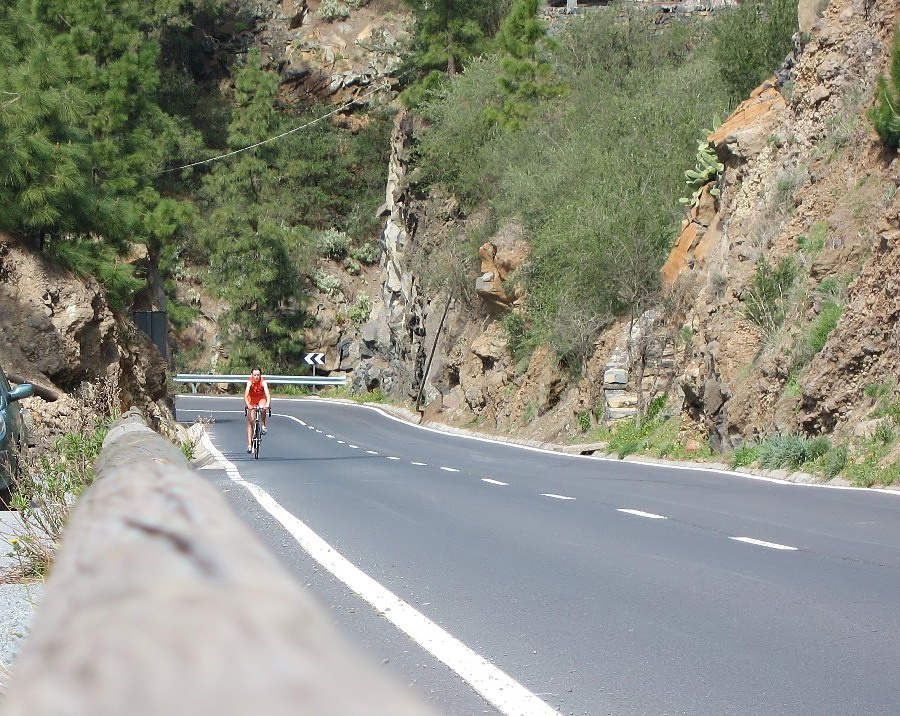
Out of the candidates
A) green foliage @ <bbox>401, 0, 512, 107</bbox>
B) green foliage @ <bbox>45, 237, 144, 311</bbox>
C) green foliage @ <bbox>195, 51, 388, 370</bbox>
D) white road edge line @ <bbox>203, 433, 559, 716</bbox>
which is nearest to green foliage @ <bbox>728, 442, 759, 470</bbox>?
white road edge line @ <bbox>203, 433, 559, 716</bbox>

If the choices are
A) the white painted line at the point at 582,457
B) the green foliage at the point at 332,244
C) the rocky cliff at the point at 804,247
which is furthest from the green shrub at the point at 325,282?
the rocky cliff at the point at 804,247

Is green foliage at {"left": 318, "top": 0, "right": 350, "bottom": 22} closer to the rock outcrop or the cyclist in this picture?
the cyclist

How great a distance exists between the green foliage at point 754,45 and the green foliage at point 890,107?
14033 mm

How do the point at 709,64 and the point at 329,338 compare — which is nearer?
the point at 709,64

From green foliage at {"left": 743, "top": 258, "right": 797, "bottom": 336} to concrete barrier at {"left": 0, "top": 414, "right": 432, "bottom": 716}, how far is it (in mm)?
24061

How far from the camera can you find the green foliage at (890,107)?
72.3 ft

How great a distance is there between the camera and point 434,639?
275 inches

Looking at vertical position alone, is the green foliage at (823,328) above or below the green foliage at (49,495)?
above

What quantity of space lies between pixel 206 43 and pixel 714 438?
66.8 m

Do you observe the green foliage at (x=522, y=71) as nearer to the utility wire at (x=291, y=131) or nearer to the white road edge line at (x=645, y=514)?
the utility wire at (x=291, y=131)

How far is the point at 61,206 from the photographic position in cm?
2156

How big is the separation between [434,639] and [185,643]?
6147 mm

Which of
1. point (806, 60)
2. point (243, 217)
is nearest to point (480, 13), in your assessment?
point (243, 217)

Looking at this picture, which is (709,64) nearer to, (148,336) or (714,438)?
(714,438)
